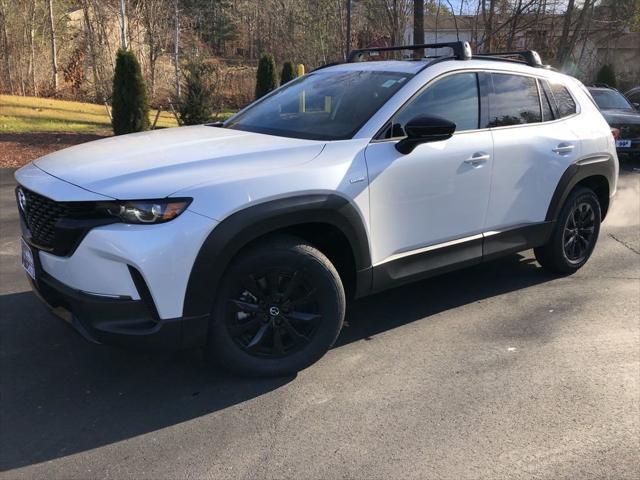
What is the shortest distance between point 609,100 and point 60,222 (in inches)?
503

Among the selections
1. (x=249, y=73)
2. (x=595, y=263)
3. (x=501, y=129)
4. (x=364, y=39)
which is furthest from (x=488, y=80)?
(x=364, y=39)

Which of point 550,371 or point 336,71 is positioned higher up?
point 336,71

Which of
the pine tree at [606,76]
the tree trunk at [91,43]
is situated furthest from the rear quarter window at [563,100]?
the pine tree at [606,76]

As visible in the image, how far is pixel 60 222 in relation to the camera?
2.97 m

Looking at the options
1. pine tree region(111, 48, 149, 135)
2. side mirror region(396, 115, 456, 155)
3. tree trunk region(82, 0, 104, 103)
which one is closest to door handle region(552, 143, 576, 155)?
side mirror region(396, 115, 456, 155)

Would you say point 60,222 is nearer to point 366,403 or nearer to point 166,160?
point 166,160

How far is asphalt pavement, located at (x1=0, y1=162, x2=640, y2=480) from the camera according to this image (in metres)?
2.78

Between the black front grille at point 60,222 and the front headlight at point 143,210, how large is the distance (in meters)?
0.05

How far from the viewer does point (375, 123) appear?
3.71 m

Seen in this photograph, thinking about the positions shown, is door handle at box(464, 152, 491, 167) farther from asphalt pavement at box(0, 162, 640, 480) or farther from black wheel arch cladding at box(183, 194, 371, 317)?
asphalt pavement at box(0, 162, 640, 480)

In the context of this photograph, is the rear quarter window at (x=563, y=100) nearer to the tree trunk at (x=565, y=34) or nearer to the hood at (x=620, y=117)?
the hood at (x=620, y=117)

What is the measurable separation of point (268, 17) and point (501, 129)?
2521 centimetres

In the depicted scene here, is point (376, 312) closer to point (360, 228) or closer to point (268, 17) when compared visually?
point (360, 228)

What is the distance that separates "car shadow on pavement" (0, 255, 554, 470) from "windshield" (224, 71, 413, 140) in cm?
143
